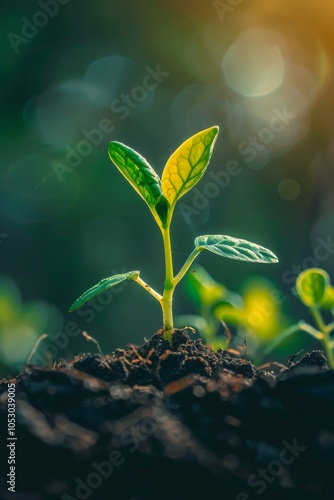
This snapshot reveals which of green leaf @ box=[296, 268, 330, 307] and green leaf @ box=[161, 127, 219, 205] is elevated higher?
green leaf @ box=[161, 127, 219, 205]

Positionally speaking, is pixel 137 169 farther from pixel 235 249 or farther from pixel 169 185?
pixel 235 249

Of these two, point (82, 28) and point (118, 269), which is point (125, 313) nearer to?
point (118, 269)

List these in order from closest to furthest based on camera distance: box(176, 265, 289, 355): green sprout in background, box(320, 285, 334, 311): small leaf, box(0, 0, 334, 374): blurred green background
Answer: box(320, 285, 334, 311): small leaf
box(176, 265, 289, 355): green sprout in background
box(0, 0, 334, 374): blurred green background

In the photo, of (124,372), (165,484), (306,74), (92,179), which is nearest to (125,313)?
(92,179)

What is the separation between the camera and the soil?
1.80 feet

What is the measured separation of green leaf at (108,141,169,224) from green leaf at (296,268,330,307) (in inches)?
10.3

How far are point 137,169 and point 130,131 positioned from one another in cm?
184

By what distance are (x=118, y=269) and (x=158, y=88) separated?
92 cm

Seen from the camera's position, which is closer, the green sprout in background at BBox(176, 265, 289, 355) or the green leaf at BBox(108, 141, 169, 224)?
the green leaf at BBox(108, 141, 169, 224)

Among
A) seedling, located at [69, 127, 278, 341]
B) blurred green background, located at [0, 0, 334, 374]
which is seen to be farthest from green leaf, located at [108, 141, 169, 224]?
blurred green background, located at [0, 0, 334, 374]

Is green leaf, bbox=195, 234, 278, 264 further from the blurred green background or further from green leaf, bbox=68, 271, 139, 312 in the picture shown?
the blurred green background

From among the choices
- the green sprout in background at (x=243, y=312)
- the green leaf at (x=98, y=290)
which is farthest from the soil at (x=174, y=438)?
the green sprout in background at (x=243, y=312)

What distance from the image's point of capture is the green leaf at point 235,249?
745 millimetres

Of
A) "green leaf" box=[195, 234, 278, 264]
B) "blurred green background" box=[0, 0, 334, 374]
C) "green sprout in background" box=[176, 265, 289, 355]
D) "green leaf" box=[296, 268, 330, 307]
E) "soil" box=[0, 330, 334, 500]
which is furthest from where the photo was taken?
"blurred green background" box=[0, 0, 334, 374]
